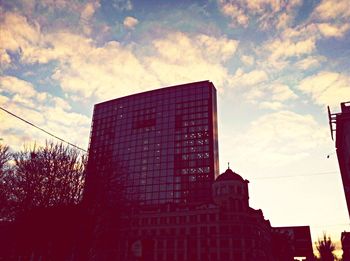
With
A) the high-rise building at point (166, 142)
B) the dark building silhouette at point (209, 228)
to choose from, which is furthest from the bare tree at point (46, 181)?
the high-rise building at point (166, 142)

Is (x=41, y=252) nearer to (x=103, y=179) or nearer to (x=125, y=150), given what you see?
(x=103, y=179)

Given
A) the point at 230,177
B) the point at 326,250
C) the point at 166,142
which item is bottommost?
the point at 326,250

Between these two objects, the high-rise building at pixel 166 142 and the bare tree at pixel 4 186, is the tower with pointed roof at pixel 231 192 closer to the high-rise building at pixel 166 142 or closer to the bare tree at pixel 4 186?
the high-rise building at pixel 166 142

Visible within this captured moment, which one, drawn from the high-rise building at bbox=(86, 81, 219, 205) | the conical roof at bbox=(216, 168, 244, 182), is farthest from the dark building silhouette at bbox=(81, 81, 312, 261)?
the high-rise building at bbox=(86, 81, 219, 205)

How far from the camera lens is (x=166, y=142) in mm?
123000

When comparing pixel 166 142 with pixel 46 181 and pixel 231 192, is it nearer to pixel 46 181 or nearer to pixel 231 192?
pixel 231 192

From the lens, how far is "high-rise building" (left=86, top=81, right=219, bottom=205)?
11394cm

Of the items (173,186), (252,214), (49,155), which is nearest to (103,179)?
(49,155)

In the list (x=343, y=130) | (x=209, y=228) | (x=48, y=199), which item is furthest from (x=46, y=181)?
(x=209, y=228)

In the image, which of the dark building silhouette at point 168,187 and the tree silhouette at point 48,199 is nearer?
the tree silhouette at point 48,199

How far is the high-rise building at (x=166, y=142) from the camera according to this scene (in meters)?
114

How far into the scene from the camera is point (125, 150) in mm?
130000

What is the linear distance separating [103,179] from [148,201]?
268 feet

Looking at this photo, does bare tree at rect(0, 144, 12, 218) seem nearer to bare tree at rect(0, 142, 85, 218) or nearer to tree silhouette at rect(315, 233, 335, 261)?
bare tree at rect(0, 142, 85, 218)
